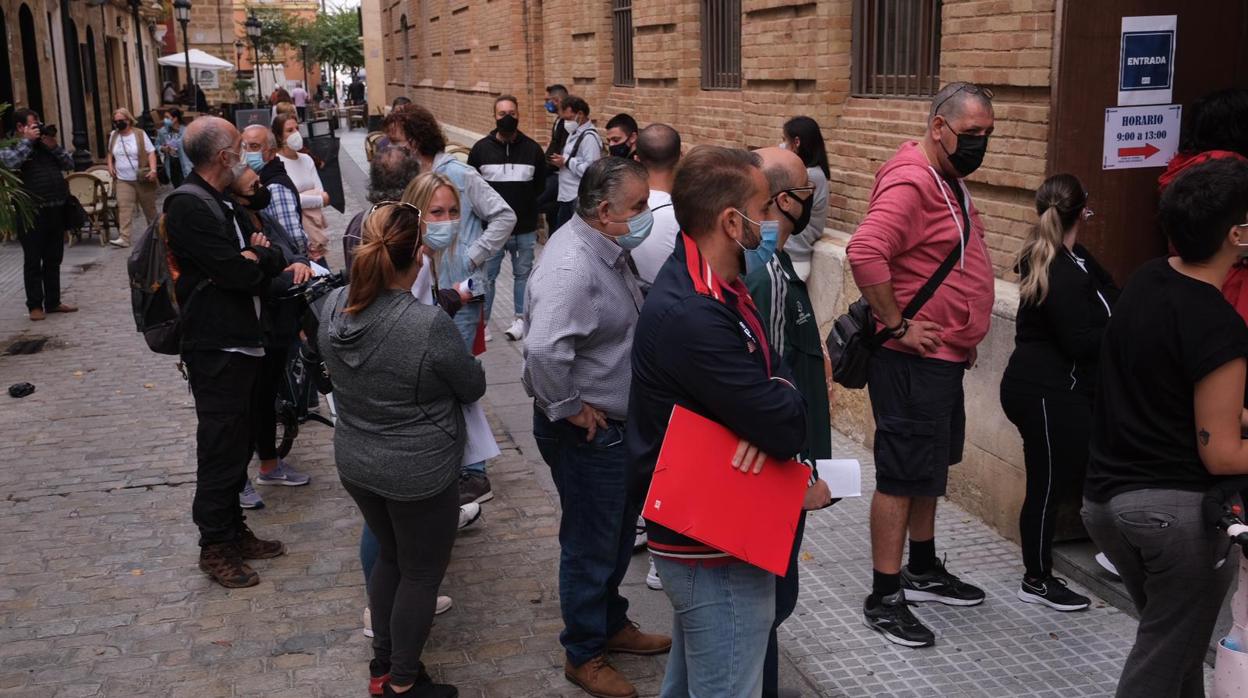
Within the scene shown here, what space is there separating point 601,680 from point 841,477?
1.56m

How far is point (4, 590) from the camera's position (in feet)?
18.3

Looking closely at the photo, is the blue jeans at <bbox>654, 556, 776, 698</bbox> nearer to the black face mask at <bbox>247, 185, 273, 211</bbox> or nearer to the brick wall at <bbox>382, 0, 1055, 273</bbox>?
the brick wall at <bbox>382, 0, 1055, 273</bbox>

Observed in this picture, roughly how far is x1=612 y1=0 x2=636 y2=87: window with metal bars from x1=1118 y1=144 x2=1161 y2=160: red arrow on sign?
26.1 feet

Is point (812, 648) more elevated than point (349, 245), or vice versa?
point (349, 245)

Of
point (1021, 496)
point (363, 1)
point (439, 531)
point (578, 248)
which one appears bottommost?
point (1021, 496)

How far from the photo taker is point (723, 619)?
3111 millimetres

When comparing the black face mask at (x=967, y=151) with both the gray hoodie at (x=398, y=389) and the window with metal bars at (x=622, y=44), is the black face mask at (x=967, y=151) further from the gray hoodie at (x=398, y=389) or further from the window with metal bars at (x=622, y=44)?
the window with metal bars at (x=622, y=44)

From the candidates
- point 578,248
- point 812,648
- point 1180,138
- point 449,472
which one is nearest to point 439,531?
point 449,472

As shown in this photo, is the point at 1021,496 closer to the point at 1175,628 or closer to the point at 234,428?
the point at 1175,628

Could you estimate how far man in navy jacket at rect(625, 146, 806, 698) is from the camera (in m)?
2.89

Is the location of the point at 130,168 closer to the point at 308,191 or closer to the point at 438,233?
the point at 308,191

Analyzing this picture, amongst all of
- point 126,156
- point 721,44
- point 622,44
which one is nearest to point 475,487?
point 721,44

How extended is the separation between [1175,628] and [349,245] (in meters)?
3.84

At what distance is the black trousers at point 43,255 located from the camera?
38.7 feet
